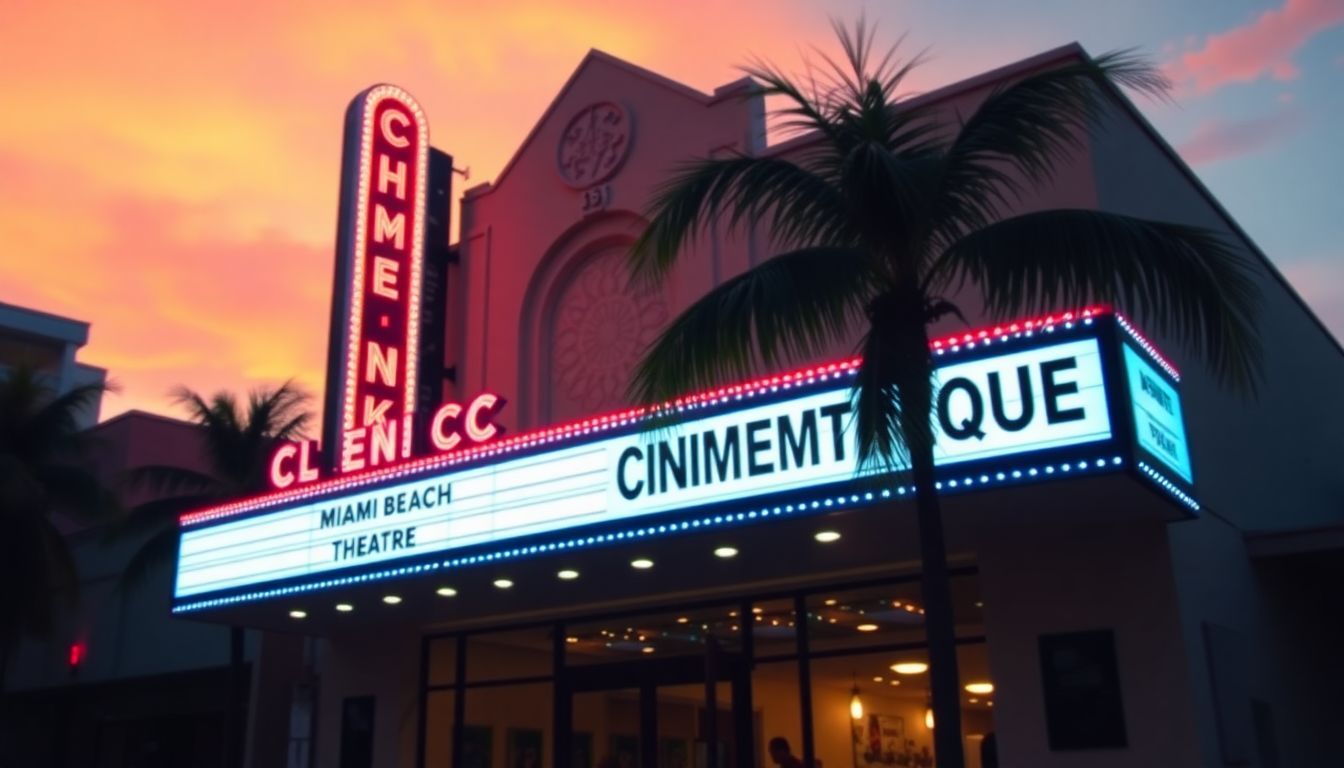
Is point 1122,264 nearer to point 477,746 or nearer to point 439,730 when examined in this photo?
point 477,746

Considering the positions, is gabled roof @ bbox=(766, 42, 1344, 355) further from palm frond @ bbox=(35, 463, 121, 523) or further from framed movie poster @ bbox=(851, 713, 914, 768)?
palm frond @ bbox=(35, 463, 121, 523)

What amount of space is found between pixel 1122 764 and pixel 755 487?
4030 mm

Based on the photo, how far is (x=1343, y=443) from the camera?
20047mm

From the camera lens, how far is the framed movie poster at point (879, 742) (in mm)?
13891

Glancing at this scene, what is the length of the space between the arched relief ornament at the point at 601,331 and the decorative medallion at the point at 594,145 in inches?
41.7

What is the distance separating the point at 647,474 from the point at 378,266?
7.15m

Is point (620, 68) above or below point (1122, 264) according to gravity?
above

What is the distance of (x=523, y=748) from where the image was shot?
1639 centimetres

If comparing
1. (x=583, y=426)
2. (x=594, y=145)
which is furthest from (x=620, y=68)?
(x=583, y=426)

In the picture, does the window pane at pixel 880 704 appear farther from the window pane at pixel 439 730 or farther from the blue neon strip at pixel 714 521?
the window pane at pixel 439 730

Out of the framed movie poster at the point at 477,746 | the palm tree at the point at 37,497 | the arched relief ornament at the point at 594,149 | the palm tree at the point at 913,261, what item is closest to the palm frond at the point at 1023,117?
the palm tree at the point at 913,261

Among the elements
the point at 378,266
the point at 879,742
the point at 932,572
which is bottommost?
the point at 879,742

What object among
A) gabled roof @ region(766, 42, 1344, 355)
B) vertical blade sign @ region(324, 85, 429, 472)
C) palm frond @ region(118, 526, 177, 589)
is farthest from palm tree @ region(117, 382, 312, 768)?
gabled roof @ region(766, 42, 1344, 355)

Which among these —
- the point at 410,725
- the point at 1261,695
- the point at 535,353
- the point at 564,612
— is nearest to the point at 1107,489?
the point at 1261,695
